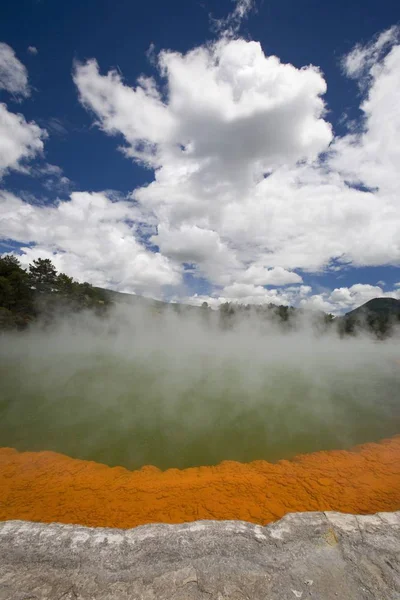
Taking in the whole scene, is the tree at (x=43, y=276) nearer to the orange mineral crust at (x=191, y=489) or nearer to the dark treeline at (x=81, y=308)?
the dark treeline at (x=81, y=308)

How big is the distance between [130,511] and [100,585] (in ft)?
5.88

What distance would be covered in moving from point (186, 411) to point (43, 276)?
25.5m

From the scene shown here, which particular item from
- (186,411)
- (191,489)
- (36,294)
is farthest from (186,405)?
(36,294)

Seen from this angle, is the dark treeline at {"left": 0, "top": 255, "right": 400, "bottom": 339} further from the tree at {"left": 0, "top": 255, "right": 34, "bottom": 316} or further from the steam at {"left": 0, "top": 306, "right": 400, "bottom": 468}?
the steam at {"left": 0, "top": 306, "right": 400, "bottom": 468}

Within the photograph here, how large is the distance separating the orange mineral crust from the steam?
50 cm

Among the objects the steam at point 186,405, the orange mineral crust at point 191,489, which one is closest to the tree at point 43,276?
the steam at point 186,405

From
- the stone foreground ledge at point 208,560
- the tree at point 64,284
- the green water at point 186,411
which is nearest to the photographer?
the stone foreground ledge at point 208,560

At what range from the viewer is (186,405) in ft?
30.8

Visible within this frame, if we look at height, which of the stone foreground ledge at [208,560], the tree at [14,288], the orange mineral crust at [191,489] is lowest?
the orange mineral crust at [191,489]

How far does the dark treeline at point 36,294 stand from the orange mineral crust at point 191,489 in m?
19.4

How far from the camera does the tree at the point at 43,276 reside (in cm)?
2673

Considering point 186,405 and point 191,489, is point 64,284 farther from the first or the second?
point 191,489

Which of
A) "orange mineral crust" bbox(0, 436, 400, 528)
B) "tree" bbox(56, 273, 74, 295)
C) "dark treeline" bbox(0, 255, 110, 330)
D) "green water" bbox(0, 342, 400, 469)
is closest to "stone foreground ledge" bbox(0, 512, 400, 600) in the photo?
"orange mineral crust" bbox(0, 436, 400, 528)

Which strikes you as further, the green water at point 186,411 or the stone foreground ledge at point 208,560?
the green water at point 186,411
